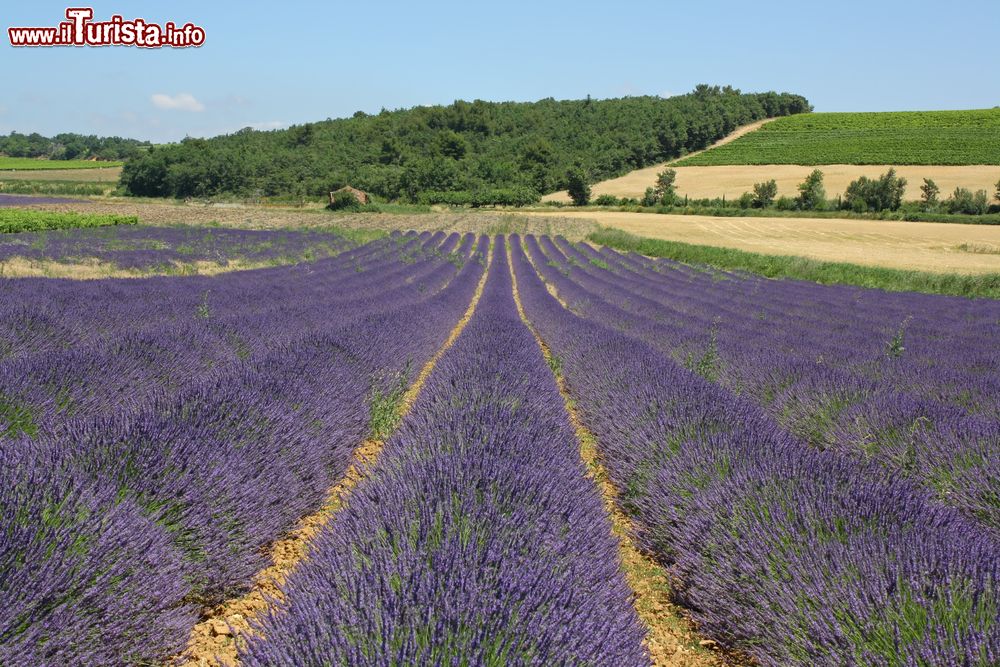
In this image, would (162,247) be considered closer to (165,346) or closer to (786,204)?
(165,346)

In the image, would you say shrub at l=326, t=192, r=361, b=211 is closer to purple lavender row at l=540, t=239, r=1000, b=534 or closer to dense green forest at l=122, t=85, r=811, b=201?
dense green forest at l=122, t=85, r=811, b=201

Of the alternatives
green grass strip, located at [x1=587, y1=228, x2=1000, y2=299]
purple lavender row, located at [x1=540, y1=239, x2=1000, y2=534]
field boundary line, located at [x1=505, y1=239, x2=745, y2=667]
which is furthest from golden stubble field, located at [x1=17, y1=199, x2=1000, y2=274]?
field boundary line, located at [x1=505, y1=239, x2=745, y2=667]

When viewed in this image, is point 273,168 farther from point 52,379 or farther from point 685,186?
point 52,379

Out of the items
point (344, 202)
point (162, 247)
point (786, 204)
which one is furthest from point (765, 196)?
point (162, 247)

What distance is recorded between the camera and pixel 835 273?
2305cm

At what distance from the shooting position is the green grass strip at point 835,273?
20047 mm

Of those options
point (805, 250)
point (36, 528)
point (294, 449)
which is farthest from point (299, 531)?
point (805, 250)

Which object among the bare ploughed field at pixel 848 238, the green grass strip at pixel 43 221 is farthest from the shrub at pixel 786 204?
the green grass strip at pixel 43 221

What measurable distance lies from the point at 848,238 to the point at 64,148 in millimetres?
129594

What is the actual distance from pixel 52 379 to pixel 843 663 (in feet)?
14.6

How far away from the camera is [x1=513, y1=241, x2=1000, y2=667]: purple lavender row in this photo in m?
1.87

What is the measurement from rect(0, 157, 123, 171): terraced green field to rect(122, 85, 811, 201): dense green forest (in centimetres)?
2170

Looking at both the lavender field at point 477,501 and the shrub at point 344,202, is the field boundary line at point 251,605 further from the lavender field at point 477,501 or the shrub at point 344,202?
the shrub at point 344,202

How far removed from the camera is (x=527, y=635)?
1552 mm
